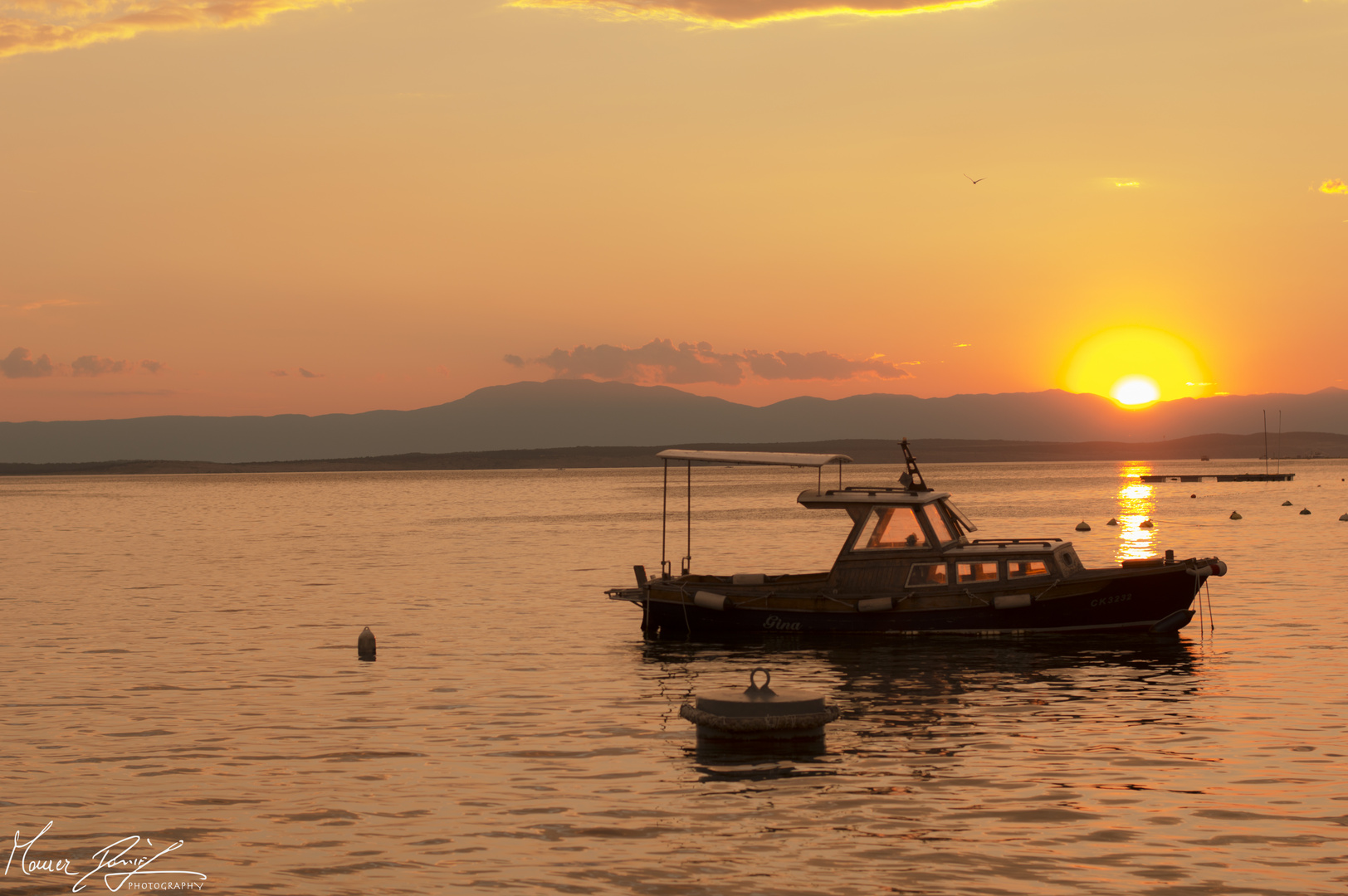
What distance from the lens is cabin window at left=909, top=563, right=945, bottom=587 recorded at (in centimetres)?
3488

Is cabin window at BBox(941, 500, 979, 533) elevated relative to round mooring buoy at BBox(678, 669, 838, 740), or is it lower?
elevated

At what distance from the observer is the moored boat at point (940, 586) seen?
34.4 metres

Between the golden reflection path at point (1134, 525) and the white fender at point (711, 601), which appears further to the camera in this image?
the golden reflection path at point (1134, 525)

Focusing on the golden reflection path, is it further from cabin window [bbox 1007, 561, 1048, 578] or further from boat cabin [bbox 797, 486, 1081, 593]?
boat cabin [bbox 797, 486, 1081, 593]

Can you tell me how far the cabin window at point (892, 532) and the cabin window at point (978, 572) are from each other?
115 centimetres

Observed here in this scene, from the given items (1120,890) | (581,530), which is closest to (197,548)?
(581,530)

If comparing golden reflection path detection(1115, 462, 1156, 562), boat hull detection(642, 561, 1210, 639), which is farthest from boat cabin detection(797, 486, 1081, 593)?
golden reflection path detection(1115, 462, 1156, 562)

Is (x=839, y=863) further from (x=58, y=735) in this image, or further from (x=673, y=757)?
(x=58, y=735)

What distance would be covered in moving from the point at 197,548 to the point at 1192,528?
67.9m

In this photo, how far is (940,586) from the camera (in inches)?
1363

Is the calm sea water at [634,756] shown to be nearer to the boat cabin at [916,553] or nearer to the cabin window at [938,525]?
the boat cabin at [916,553]

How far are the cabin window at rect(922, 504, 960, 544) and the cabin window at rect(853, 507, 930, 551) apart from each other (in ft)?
1.08

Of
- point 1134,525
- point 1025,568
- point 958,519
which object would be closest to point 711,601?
point 958,519

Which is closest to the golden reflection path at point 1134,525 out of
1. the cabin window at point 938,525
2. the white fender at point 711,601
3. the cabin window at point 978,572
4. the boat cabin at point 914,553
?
the boat cabin at point 914,553
